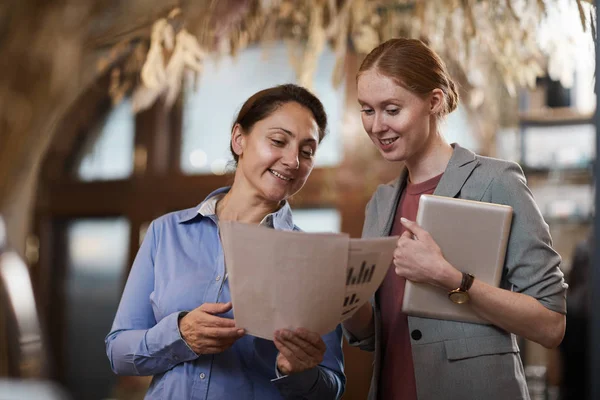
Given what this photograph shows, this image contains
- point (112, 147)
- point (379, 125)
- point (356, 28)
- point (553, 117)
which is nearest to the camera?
point (379, 125)

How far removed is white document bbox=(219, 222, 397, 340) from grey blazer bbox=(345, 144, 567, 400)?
0.23 meters

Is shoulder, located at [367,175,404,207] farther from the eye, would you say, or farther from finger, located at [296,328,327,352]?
finger, located at [296,328,327,352]

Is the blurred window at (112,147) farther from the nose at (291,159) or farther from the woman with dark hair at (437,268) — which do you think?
the woman with dark hair at (437,268)

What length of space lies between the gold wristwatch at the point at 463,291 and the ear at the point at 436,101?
35 cm

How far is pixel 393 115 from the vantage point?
133cm

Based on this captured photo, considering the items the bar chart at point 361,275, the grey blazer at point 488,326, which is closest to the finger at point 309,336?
the bar chart at point 361,275

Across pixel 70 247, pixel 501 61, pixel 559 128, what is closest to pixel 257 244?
pixel 501 61

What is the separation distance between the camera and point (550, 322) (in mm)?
1205

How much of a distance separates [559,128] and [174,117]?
2.39 meters

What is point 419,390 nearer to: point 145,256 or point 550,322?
point 550,322

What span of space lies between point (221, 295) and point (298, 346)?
30 cm

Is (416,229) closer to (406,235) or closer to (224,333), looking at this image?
(406,235)

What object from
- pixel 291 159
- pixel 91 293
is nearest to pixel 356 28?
pixel 291 159

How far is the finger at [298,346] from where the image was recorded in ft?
3.82
